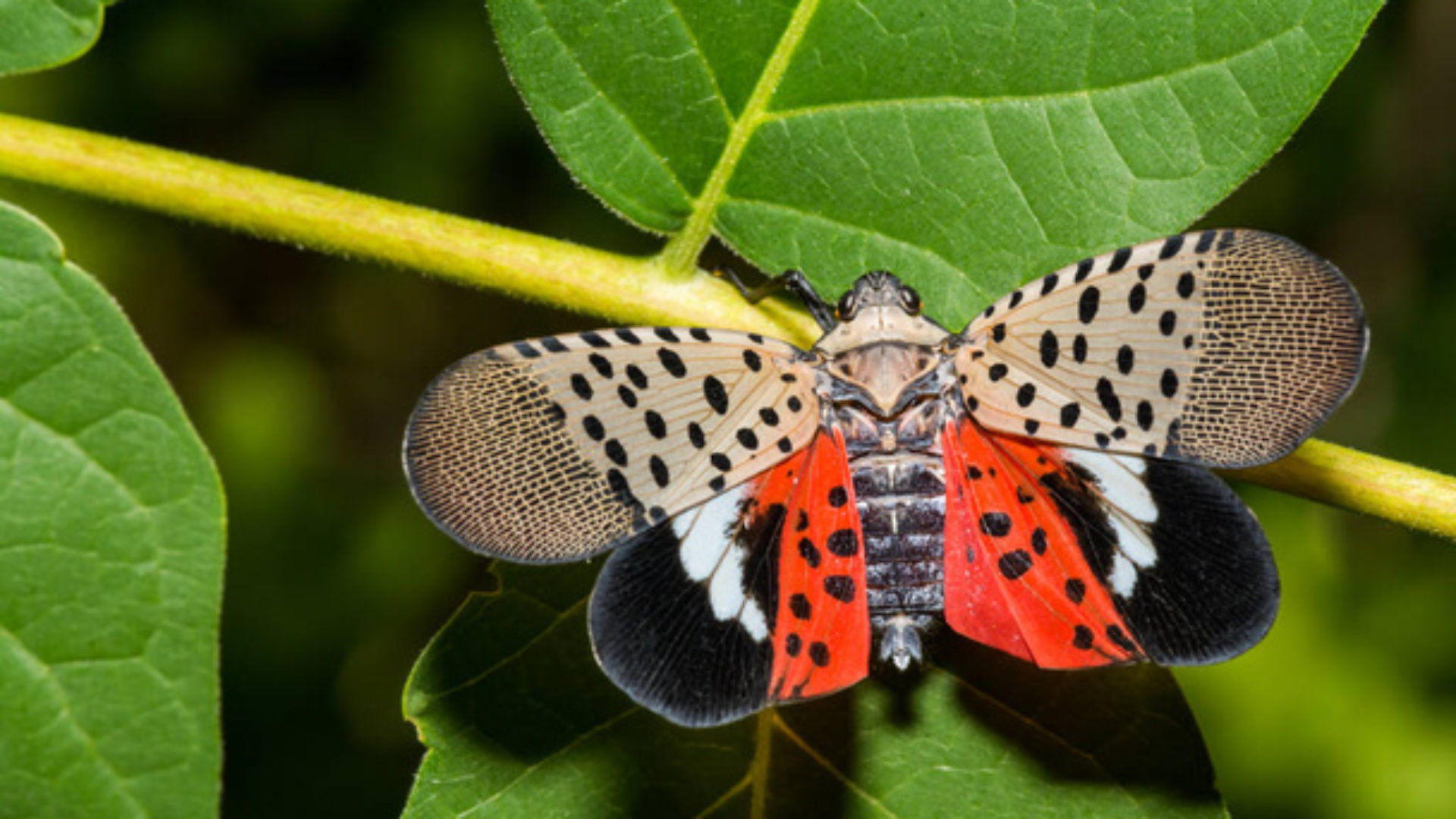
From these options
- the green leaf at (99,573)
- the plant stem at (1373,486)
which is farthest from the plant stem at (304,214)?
the plant stem at (1373,486)

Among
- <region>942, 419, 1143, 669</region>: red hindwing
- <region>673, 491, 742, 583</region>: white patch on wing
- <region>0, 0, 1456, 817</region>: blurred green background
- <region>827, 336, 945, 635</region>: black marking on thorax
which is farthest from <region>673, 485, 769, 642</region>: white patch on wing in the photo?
<region>0, 0, 1456, 817</region>: blurred green background


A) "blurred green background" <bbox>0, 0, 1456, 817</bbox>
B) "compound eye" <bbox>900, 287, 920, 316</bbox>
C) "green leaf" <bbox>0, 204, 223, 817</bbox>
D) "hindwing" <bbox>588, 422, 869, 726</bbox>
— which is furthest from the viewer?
"blurred green background" <bbox>0, 0, 1456, 817</bbox>

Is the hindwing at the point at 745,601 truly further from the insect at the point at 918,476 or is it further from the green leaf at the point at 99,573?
the green leaf at the point at 99,573

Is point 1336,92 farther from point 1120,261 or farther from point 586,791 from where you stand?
point 586,791

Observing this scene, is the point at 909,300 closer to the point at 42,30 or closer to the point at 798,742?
the point at 798,742

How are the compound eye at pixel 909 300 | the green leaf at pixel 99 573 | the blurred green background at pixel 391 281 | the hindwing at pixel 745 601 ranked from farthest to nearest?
the blurred green background at pixel 391 281 → the compound eye at pixel 909 300 → the hindwing at pixel 745 601 → the green leaf at pixel 99 573

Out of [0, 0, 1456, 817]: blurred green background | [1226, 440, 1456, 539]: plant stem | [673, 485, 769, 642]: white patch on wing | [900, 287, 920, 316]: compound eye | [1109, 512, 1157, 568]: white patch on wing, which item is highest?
[1226, 440, 1456, 539]: plant stem

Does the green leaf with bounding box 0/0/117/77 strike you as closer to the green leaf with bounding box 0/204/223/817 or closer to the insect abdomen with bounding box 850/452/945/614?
the green leaf with bounding box 0/204/223/817

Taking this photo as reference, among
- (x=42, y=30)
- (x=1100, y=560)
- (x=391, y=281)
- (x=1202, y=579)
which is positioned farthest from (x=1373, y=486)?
(x=391, y=281)
